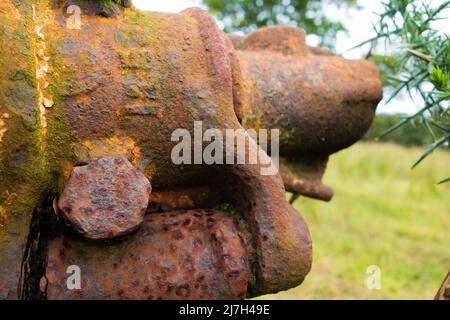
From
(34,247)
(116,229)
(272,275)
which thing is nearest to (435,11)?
(272,275)

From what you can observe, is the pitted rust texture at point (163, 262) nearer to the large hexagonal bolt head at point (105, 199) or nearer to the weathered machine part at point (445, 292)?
the large hexagonal bolt head at point (105, 199)

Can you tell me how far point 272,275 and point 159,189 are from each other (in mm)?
347

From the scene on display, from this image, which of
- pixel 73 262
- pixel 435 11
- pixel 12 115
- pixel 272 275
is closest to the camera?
pixel 12 115

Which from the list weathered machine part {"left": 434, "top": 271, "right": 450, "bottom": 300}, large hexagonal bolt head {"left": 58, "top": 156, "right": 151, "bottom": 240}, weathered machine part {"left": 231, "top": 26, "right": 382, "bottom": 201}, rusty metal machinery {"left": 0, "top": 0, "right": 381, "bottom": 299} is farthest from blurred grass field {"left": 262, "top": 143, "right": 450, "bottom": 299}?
large hexagonal bolt head {"left": 58, "top": 156, "right": 151, "bottom": 240}

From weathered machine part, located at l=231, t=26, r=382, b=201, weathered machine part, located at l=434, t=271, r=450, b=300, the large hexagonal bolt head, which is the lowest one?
weathered machine part, located at l=434, t=271, r=450, b=300

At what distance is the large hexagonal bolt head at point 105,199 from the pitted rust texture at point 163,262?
0.09 m

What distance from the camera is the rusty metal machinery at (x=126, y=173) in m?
1.11

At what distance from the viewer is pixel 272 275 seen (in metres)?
1.28

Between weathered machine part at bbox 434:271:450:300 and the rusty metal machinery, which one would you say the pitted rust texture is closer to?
the rusty metal machinery

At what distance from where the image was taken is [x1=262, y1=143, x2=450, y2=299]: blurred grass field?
117 inches

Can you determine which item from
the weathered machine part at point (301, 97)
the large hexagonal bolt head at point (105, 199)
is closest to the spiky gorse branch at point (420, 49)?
the weathered machine part at point (301, 97)

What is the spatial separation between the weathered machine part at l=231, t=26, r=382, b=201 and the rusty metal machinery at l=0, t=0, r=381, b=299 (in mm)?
83

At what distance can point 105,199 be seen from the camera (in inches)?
44.4

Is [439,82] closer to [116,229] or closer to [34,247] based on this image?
[116,229]
